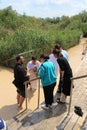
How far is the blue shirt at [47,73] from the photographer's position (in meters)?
7.52

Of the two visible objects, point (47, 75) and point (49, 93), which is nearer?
point (47, 75)

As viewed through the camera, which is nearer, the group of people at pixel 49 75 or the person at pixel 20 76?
the group of people at pixel 49 75

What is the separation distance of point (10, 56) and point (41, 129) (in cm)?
934

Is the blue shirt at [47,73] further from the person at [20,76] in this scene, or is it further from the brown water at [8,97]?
the brown water at [8,97]

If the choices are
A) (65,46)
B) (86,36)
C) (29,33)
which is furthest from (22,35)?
(86,36)

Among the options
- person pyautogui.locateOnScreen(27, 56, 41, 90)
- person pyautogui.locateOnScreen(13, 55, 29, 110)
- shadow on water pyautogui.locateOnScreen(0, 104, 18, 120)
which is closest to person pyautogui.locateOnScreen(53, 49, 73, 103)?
person pyautogui.locateOnScreen(13, 55, 29, 110)

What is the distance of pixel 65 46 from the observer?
2319cm

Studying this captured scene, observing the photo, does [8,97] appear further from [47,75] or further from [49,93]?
[47,75]

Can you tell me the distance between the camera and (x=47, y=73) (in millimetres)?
7570

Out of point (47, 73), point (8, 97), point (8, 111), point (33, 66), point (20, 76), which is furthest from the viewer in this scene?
point (8, 97)

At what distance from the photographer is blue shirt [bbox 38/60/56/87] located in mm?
7519

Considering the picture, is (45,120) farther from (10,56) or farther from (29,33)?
(29,33)

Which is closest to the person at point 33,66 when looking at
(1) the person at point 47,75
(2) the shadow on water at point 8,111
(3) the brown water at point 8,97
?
(3) the brown water at point 8,97

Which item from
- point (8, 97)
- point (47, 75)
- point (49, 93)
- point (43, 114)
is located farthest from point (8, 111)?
point (47, 75)
